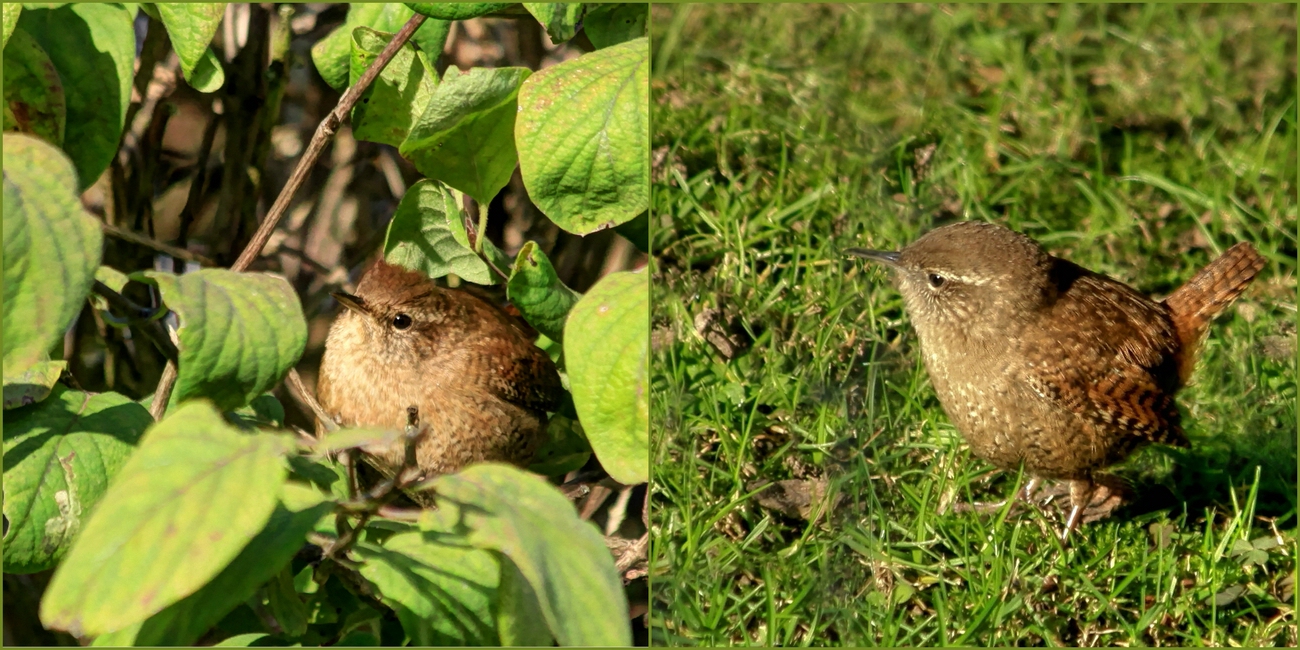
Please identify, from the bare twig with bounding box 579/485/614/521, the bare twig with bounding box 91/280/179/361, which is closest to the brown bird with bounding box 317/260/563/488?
the bare twig with bounding box 579/485/614/521

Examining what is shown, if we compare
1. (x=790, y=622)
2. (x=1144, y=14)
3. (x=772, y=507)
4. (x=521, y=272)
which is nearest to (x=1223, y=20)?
(x=1144, y=14)

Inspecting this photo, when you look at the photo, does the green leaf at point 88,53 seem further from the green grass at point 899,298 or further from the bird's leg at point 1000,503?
the bird's leg at point 1000,503

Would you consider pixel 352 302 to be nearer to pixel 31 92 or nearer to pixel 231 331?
pixel 31 92

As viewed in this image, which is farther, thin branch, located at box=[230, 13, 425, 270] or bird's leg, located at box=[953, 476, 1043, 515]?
bird's leg, located at box=[953, 476, 1043, 515]

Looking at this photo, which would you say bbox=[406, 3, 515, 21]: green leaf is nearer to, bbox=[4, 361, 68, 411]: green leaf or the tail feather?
bbox=[4, 361, 68, 411]: green leaf

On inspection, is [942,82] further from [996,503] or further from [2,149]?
[2,149]

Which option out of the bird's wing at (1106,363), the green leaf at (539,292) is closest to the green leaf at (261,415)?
the green leaf at (539,292)
